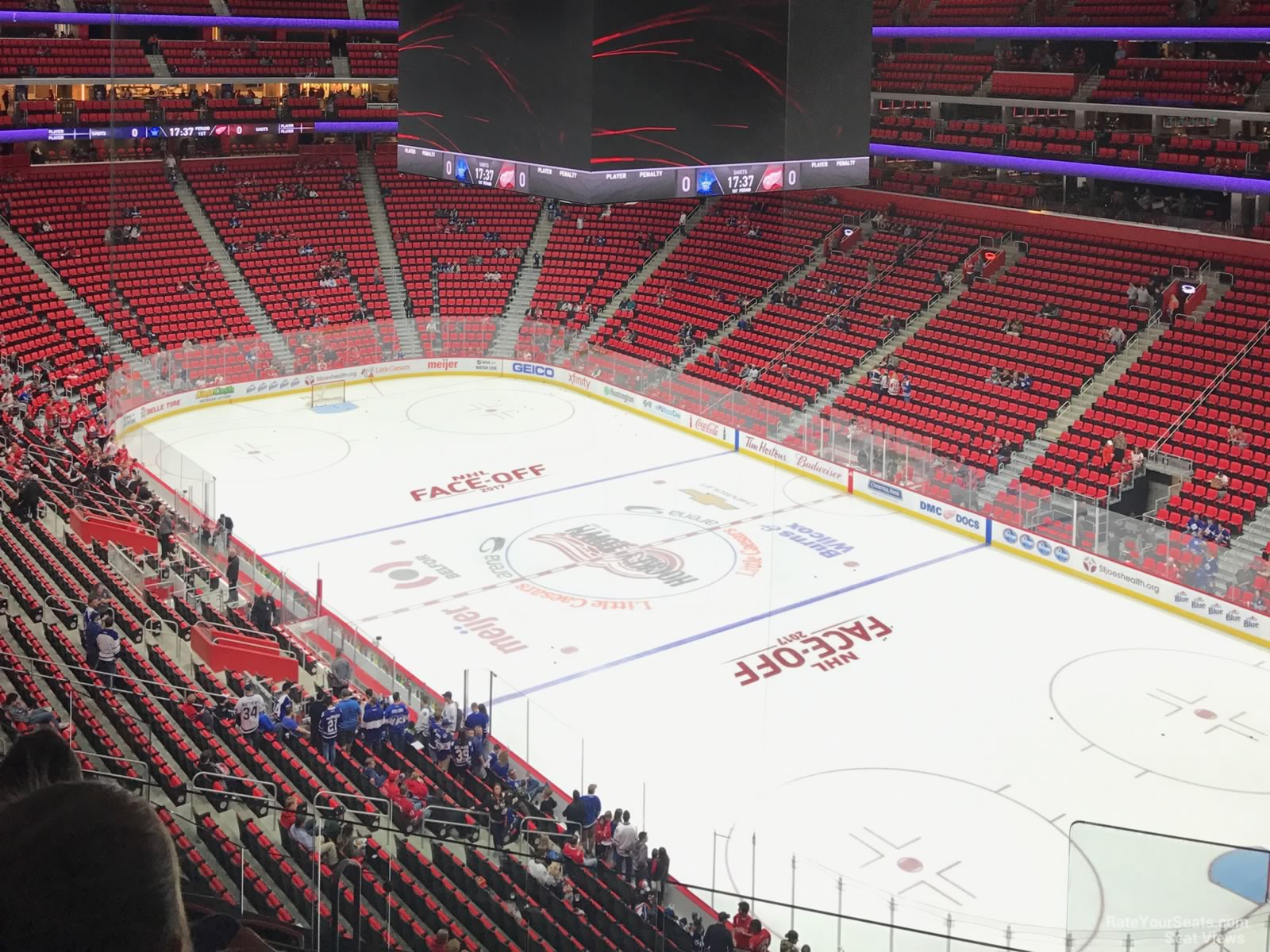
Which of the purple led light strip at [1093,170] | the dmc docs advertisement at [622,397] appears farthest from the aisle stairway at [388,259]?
the purple led light strip at [1093,170]

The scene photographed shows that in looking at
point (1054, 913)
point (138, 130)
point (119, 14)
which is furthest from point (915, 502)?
point (119, 14)

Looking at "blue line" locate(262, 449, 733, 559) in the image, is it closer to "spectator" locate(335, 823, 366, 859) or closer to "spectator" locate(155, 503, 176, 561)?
"spectator" locate(155, 503, 176, 561)

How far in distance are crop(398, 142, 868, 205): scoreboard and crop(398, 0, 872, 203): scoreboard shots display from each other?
0.05 ft

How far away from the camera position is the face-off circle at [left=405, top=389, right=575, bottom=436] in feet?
98.8

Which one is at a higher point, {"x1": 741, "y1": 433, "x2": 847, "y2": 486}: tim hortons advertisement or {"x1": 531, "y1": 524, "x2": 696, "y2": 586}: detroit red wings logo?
{"x1": 741, "y1": 433, "x2": 847, "y2": 486}: tim hortons advertisement

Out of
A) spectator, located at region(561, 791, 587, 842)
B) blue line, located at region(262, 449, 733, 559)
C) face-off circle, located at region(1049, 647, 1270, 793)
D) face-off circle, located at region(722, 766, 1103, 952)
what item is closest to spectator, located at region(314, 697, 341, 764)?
spectator, located at region(561, 791, 587, 842)

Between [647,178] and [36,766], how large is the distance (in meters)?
11.8

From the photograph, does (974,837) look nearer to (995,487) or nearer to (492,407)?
(995,487)

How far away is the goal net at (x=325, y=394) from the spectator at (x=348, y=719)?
61.7ft

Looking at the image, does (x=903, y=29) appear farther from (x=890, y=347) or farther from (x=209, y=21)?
(x=209, y=21)

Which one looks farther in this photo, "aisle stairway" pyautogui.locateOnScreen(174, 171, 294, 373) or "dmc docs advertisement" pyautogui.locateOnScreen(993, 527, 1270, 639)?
"aisle stairway" pyautogui.locateOnScreen(174, 171, 294, 373)

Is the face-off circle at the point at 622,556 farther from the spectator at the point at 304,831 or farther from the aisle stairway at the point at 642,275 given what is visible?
the aisle stairway at the point at 642,275

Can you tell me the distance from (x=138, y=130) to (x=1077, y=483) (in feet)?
86.0

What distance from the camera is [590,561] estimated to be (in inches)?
875
